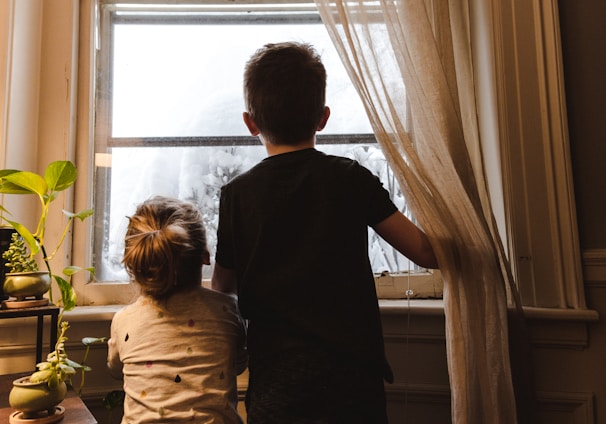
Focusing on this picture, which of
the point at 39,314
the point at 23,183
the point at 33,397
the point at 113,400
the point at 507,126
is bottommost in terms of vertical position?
the point at 113,400

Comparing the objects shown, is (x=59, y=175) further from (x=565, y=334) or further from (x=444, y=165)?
(x=565, y=334)

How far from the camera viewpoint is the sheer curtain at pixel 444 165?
2.98ft

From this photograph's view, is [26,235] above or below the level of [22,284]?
above

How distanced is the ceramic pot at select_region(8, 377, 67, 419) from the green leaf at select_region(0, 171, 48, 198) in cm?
43

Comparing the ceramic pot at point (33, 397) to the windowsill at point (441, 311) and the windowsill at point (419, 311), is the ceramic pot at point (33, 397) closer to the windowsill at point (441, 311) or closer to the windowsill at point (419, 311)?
the windowsill at point (419, 311)

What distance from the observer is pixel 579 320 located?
100 centimetres

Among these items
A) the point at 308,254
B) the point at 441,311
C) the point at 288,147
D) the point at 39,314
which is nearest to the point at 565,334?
the point at 441,311

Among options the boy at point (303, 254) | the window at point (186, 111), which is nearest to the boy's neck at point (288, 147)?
the boy at point (303, 254)

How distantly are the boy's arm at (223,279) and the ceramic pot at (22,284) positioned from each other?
0.40 meters

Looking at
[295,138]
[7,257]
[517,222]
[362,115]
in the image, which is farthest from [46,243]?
[517,222]

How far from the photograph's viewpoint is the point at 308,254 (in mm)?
805

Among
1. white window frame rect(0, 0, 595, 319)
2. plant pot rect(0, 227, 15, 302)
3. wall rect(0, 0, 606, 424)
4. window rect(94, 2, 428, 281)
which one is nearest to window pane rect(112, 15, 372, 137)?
window rect(94, 2, 428, 281)

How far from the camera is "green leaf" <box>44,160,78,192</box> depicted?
3.25 feet

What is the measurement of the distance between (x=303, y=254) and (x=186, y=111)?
79 centimetres
